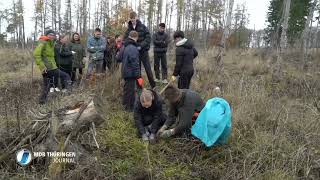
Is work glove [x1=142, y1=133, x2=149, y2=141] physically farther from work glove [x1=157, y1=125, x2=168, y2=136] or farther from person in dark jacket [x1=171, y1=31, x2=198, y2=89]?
person in dark jacket [x1=171, y1=31, x2=198, y2=89]

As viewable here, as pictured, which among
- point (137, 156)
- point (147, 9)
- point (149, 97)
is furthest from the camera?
point (147, 9)

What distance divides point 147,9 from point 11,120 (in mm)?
31689

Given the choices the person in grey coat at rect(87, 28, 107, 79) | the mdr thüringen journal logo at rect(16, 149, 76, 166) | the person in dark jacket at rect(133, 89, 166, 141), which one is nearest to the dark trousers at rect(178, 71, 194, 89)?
the person in dark jacket at rect(133, 89, 166, 141)

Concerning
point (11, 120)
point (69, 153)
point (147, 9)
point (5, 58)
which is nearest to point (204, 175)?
point (69, 153)

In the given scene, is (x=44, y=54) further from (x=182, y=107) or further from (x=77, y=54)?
(x=182, y=107)

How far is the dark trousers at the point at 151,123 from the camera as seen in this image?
4875mm

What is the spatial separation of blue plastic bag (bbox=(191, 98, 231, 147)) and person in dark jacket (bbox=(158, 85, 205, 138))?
0.61ft

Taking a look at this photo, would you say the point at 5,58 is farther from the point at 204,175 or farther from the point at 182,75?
the point at 204,175

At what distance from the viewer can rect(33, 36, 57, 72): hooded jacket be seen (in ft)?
21.3

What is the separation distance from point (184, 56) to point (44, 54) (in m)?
2.84

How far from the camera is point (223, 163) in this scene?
4.32 meters

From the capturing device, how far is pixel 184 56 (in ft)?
22.0

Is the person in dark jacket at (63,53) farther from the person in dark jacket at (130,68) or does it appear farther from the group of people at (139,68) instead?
the person in dark jacket at (130,68)

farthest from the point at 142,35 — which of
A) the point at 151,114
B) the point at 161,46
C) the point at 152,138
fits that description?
the point at 152,138
